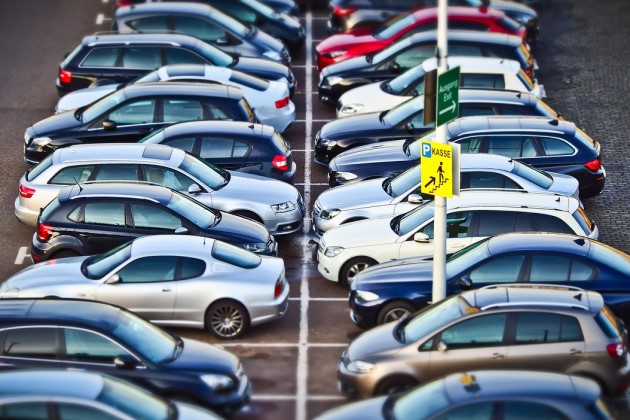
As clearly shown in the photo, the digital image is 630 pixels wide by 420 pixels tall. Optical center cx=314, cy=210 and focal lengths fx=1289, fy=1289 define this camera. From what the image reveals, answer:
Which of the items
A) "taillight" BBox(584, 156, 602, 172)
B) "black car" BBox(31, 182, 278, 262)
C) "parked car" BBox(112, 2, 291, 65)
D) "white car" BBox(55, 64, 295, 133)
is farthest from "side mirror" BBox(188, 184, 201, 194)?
"parked car" BBox(112, 2, 291, 65)

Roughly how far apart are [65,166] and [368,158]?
16.4 ft

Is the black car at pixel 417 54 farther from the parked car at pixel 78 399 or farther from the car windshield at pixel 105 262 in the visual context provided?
the parked car at pixel 78 399

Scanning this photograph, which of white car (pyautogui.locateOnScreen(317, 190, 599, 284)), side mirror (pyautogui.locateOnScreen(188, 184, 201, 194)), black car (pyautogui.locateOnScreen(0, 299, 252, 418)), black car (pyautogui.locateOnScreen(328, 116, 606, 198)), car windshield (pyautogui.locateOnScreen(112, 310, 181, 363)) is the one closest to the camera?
black car (pyautogui.locateOnScreen(0, 299, 252, 418))

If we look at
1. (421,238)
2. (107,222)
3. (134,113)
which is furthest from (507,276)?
(134,113)

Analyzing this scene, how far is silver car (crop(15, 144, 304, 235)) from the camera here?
19922mm

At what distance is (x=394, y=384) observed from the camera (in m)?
15.0

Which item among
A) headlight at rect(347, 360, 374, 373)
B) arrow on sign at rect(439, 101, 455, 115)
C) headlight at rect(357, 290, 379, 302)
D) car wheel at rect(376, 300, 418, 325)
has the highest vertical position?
arrow on sign at rect(439, 101, 455, 115)

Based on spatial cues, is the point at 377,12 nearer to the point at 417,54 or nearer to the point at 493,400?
the point at 417,54

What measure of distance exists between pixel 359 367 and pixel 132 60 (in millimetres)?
12121

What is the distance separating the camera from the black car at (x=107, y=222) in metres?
18.5

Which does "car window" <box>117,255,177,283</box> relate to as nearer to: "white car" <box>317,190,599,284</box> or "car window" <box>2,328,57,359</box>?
"car window" <box>2,328,57,359</box>

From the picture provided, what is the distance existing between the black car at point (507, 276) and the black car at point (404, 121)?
18.8 feet

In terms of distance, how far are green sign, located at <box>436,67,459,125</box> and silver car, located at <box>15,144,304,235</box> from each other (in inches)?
185

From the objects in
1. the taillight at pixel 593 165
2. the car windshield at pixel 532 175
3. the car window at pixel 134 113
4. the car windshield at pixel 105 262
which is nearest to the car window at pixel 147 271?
the car windshield at pixel 105 262
